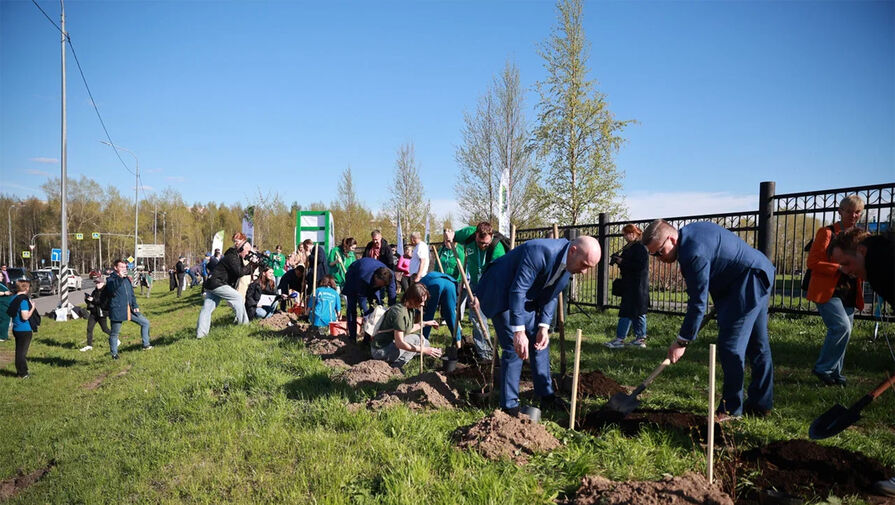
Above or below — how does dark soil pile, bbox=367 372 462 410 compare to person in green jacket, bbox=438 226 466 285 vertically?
Answer: below

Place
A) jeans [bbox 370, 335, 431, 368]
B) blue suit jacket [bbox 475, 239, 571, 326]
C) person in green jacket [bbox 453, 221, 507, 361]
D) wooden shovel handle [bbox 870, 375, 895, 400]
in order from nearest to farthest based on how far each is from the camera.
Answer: wooden shovel handle [bbox 870, 375, 895, 400]
blue suit jacket [bbox 475, 239, 571, 326]
jeans [bbox 370, 335, 431, 368]
person in green jacket [bbox 453, 221, 507, 361]

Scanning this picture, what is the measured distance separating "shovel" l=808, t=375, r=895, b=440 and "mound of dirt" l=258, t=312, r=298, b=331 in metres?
8.40

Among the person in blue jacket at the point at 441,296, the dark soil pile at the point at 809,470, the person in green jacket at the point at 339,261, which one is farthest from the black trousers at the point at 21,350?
A: the dark soil pile at the point at 809,470

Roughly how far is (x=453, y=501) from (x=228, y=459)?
2115 millimetres

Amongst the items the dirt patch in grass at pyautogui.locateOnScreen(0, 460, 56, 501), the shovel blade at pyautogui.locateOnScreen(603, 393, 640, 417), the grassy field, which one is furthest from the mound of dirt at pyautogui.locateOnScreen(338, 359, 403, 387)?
the dirt patch in grass at pyautogui.locateOnScreen(0, 460, 56, 501)

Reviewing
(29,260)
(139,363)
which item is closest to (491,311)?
(139,363)

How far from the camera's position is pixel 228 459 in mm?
4035

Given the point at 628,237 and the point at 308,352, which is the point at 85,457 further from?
the point at 628,237

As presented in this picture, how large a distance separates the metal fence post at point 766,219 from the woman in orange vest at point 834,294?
2575 millimetres

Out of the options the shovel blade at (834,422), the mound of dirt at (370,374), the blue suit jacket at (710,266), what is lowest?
the mound of dirt at (370,374)

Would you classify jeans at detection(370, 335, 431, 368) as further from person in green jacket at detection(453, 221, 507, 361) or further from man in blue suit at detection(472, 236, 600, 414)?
man in blue suit at detection(472, 236, 600, 414)

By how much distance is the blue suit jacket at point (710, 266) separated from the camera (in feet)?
12.7

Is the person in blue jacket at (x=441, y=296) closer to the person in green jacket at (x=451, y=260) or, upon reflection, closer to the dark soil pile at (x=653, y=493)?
the person in green jacket at (x=451, y=260)

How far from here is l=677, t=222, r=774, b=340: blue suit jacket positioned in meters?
3.88
